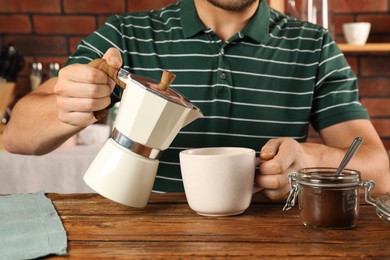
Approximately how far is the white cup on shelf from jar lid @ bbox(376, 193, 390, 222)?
5.49 ft

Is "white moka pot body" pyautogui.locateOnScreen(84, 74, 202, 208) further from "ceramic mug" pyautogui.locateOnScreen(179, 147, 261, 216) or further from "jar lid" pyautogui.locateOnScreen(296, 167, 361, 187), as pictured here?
"jar lid" pyautogui.locateOnScreen(296, 167, 361, 187)

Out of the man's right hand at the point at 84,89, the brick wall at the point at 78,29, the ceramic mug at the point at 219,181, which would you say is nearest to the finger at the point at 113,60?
the man's right hand at the point at 84,89

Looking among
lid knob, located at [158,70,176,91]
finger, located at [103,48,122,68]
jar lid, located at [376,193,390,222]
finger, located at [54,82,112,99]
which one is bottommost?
jar lid, located at [376,193,390,222]

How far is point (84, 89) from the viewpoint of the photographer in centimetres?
96

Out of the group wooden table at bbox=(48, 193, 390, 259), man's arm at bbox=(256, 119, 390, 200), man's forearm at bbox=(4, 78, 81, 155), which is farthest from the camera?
man's forearm at bbox=(4, 78, 81, 155)

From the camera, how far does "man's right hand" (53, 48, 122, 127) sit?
3.11 feet

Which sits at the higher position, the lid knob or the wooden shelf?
the lid knob

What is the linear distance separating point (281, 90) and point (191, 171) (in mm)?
612

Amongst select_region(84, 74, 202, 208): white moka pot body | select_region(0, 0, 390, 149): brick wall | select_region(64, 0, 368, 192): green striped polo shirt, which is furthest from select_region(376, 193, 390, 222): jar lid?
select_region(0, 0, 390, 149): brick wall

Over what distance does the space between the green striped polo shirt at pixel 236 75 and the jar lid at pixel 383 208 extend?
56cm

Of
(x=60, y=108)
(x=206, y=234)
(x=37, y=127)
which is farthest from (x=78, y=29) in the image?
(x=206, y=234)

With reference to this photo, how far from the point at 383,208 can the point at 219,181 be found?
8.9 inches

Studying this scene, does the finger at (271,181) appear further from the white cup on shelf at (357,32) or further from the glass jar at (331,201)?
the white cup on shelf at (357,32)

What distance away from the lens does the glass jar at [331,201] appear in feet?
2.68
